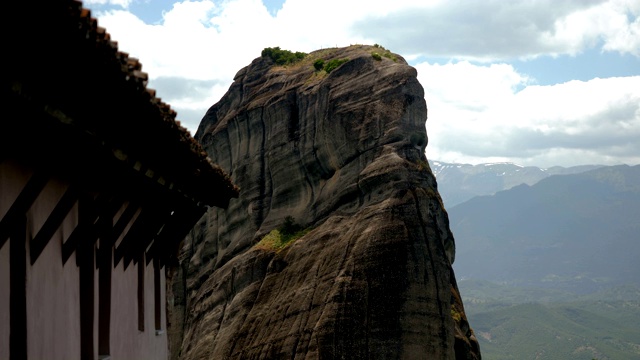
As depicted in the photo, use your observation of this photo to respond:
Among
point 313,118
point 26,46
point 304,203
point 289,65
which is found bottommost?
point 26,46

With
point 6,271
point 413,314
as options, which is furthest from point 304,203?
point 6,271

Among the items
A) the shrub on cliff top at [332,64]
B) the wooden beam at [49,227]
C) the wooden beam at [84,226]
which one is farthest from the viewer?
the shrub on cliff top at [332,64]

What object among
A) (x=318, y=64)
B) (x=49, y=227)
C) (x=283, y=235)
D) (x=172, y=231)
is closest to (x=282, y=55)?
(x=318, y=64)

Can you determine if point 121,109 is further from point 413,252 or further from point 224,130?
point 224,130

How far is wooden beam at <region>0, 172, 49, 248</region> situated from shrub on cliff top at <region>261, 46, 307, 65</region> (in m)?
74.0

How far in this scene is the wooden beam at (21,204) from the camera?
10539mm

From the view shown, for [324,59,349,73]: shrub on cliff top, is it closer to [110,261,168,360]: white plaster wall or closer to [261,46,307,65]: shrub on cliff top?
[261,46,307,65]: shrub on cliff top

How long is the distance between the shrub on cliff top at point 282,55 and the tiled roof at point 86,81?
71.4 metres

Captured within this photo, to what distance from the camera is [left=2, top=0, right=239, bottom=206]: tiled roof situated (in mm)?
7629

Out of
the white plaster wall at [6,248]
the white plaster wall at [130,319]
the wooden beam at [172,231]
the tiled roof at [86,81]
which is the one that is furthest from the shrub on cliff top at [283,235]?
the white plaster wall at [6,248]

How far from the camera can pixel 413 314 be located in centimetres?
6053

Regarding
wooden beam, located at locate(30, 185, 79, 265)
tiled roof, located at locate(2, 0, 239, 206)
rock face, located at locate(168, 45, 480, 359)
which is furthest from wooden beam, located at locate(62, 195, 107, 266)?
rock face, located at locate(168, 45, 480, 359)

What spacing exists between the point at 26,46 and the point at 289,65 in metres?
76.8

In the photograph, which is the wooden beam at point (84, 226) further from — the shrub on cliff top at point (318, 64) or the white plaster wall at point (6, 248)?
the shrub on cliff top at point (318, 64)
